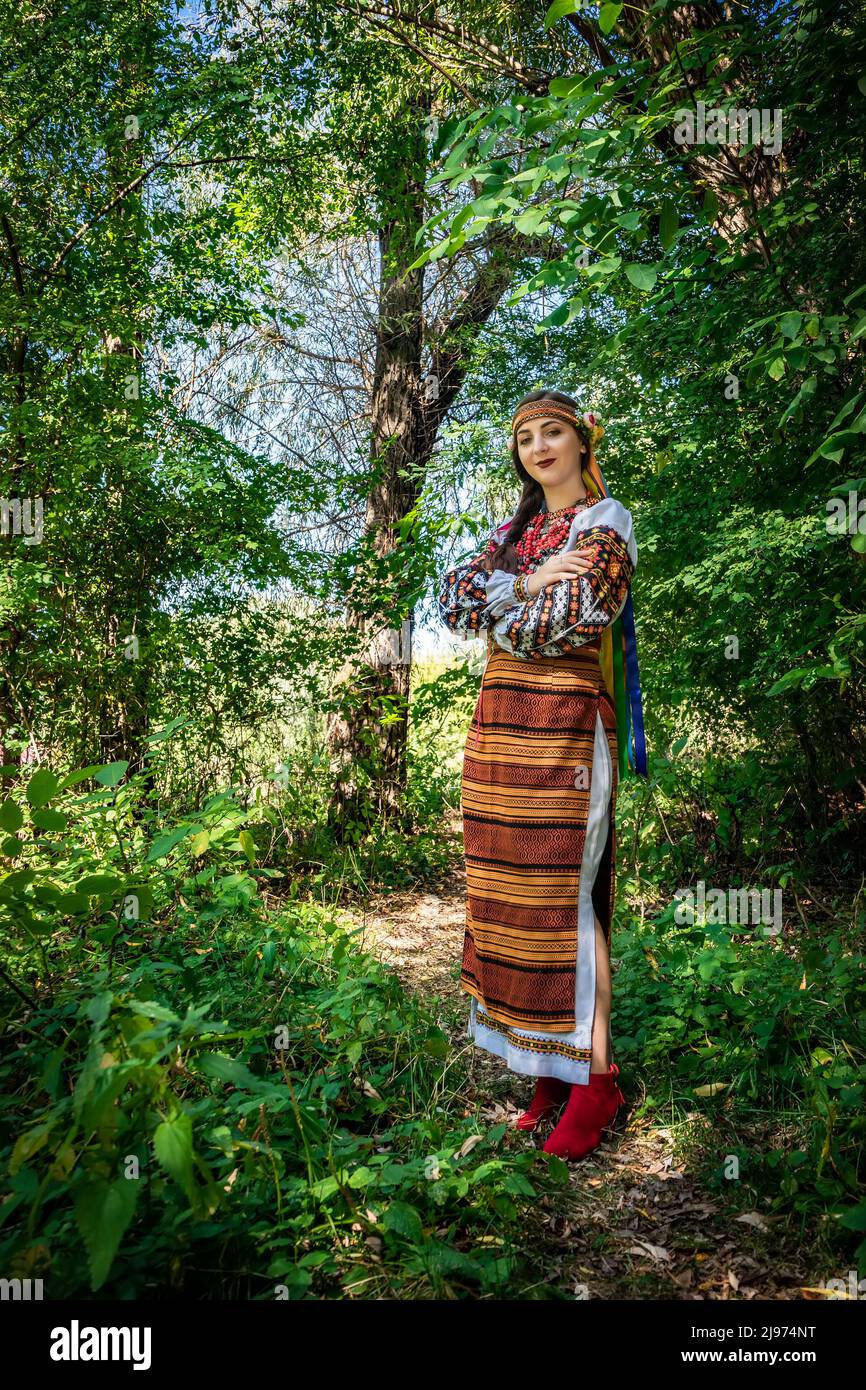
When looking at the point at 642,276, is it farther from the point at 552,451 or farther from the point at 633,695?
the point at 633,695

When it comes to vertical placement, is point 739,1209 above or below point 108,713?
below

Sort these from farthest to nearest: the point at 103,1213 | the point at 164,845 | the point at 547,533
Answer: the point at 547,533, the point at 164,845, the point at 103,1213

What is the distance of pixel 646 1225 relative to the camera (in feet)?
6.55

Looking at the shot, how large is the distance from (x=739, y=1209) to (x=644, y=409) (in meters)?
3.58

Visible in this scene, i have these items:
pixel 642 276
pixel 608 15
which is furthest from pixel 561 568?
pixel 608 15

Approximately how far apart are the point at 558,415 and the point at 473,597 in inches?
22.7

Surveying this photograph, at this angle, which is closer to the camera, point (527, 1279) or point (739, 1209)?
point (527, 1279)

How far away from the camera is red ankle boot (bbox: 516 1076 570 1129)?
7.83ft

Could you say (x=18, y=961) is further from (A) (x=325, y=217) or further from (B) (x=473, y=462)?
(A) (x=325, y=217)

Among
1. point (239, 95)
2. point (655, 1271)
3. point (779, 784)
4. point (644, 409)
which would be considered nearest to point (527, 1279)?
point (655, 1271)

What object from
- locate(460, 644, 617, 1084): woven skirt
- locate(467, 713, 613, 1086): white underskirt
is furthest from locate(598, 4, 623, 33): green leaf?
locate(467, 713, 613, 1086): white underskirt

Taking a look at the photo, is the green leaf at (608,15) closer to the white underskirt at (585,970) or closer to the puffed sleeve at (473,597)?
the puffed sleeve at (473,597)
